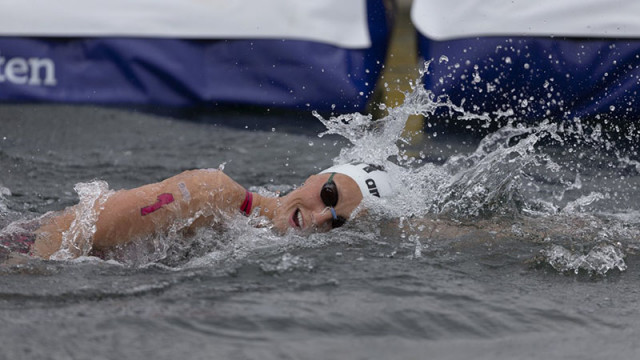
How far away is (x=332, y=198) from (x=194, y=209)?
0.66m

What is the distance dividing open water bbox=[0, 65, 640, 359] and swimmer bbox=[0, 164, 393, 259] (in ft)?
0.26

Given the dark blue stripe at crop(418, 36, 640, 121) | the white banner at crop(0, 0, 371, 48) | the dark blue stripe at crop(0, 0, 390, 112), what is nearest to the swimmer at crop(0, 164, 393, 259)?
the dark blue stripe at crop(418, 36, 640, 121)

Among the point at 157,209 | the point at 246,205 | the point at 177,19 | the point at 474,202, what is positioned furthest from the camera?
the point at 177,19

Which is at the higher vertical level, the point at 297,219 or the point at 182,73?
the point at 182,73

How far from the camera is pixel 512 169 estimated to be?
16.5 feet

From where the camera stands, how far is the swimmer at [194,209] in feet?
13.0

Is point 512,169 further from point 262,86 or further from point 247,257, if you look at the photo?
point 262,86

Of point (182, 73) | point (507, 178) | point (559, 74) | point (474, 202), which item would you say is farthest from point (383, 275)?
point (182, 73)

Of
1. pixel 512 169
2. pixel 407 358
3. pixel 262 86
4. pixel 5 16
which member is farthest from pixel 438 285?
pixel 5 16

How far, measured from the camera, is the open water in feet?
10.1

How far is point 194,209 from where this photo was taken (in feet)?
13.3

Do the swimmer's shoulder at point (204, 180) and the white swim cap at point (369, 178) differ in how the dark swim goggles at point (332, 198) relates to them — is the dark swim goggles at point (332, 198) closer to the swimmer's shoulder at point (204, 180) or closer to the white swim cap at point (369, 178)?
the white swim cap at point (369, 178)

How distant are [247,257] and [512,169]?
5.80 feet

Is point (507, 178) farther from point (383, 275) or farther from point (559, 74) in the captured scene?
point (559, 74)
